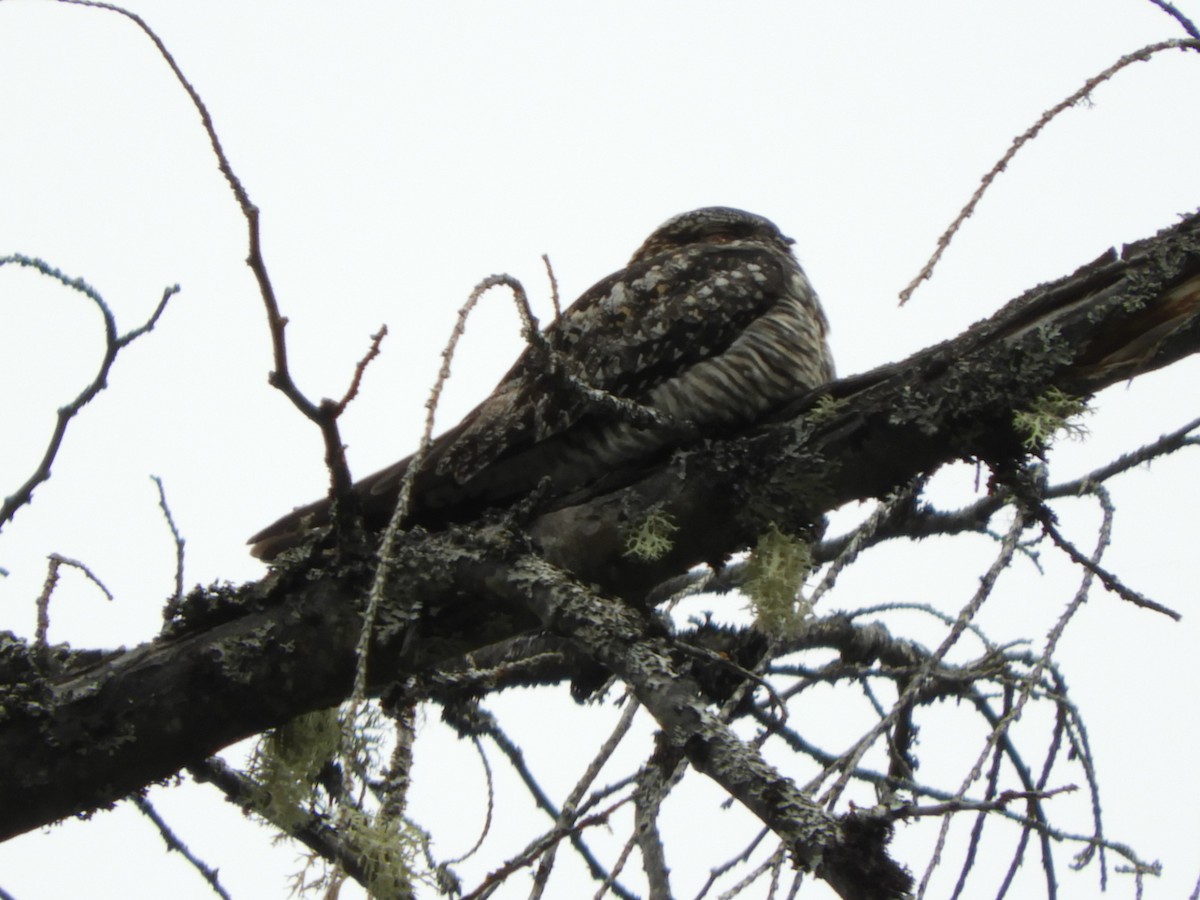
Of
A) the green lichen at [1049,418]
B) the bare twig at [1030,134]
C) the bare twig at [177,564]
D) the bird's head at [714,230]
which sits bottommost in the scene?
the green lichen at [1049,418]

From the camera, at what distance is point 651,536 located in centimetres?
259

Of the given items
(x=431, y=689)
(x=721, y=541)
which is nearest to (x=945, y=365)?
(x=721, y=541)

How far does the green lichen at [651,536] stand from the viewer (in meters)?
2.59

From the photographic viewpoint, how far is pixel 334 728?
9.56ft

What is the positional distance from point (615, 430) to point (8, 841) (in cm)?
170

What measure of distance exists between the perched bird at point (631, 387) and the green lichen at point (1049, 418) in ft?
2.54

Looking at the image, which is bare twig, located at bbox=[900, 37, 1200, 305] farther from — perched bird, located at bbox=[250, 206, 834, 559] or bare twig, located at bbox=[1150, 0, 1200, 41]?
perched bird, located at bbox=[250, 206, 834, 559]

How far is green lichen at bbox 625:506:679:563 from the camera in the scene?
2590mm

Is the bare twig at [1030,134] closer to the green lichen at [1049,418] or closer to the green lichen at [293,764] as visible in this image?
the green lichen at [1049,418]

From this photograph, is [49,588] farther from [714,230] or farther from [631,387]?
[714,230]

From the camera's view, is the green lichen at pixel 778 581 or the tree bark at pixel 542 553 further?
the green lichen at pixel 778 581

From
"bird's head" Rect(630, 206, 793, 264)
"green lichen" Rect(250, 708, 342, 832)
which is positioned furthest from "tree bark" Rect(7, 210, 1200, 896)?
"bird's head" Rect(630, 206, 793, 264)

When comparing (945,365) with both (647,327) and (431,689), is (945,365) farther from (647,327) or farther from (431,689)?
(431,689)

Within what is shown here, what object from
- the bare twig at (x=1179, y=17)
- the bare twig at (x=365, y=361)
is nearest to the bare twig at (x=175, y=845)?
the bare twig at (x=365, y=361)
